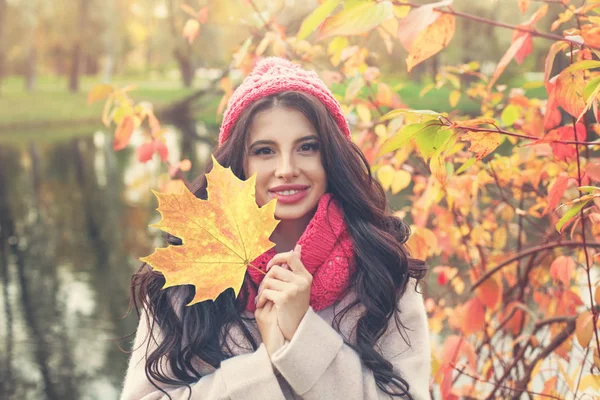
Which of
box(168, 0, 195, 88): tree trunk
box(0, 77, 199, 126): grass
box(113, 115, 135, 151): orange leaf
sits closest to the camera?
box(113, 115, 135, 151): orange leaf

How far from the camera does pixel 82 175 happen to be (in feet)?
46.8

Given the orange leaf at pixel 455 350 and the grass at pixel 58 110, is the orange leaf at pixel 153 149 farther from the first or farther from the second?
the grass at pixel 58 110

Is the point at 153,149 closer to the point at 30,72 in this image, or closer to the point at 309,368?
the point at 309,368

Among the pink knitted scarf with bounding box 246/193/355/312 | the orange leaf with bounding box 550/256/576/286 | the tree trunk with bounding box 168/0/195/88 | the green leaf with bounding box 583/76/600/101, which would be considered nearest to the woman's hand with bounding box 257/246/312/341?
the pink knitted scarf with bounding box 246/193/355/312

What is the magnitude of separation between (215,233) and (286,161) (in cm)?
39

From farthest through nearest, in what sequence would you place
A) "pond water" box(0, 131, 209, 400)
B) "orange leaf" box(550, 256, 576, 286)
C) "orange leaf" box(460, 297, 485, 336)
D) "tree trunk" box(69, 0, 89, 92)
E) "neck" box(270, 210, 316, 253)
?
"tree trunk" box(69, 0, 89, 92) < "pond water" box(0, 131, 209, 400) < "orange leaf" box(460, 297, 485, 336) < "orange leaf" box(550, 256, 576, 286) < "neck" box(270, 210, 316, 253)

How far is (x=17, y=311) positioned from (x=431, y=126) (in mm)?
6401

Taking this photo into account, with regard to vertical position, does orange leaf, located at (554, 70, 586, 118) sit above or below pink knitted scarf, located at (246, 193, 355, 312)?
above

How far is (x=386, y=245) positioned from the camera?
1796mm

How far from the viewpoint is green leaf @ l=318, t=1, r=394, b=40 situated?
1093 millimetres

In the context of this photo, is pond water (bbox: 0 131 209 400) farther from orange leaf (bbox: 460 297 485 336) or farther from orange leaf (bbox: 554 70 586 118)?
orange leaf (bbox: 554 70 586 118)

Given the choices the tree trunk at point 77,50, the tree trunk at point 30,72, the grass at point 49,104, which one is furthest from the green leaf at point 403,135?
the tree trunk at point 30,72

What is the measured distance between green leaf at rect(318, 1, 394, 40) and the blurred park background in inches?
17.7

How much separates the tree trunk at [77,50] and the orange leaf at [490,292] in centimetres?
2922
